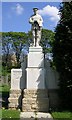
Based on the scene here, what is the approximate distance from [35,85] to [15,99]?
1.25 meters

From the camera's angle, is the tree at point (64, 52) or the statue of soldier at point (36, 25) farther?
the statue of soldier at point (36, 25)

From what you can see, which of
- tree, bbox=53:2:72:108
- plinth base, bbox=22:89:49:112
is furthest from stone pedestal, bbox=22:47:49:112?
tree, bbox=53:2:72:108

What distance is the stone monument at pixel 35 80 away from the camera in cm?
1406

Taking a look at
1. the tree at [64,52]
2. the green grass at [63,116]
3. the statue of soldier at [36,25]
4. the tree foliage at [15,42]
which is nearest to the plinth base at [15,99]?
the tree at [64,52]

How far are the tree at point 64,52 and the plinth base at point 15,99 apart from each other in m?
2.21

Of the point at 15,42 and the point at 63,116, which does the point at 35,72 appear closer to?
the point at 63,116

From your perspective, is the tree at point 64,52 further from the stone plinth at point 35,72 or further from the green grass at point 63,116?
the green grass at point 63,116

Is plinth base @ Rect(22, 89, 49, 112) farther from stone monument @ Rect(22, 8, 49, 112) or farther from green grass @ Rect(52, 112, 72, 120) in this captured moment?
green grass @ Rect(52, 112, 72, 120)

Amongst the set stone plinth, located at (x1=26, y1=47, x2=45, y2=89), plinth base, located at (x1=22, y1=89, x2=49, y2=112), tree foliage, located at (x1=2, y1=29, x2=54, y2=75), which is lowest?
plinth base, located at (x1=22, y1=89, x2=49, y2=112)

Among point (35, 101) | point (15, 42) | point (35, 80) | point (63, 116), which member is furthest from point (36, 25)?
point (15, 42)

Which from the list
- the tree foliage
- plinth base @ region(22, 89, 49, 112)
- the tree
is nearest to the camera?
the tree

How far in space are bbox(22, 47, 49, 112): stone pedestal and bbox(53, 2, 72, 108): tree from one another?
0.91m

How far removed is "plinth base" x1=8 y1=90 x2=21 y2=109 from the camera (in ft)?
47.9

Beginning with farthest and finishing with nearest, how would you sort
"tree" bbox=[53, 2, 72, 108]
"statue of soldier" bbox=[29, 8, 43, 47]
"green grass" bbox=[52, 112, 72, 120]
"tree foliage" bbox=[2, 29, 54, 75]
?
"tree foliage" bbox=[2, 29, 54, 75], "statue of soldier" bbox=[29, 8, 43, 47], "tree" bbox=[53, 2, 72, 108], "green grass" bbox=[52, 112, 72, 120]
